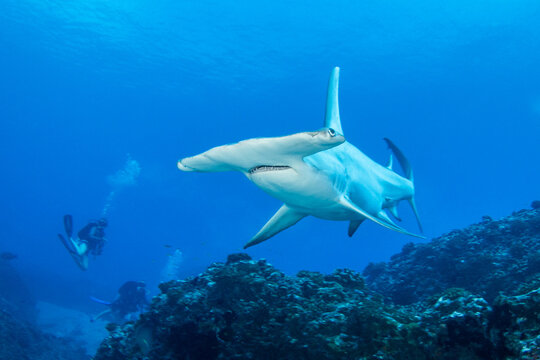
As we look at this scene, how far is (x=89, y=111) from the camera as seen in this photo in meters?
77.6

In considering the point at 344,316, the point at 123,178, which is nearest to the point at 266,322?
the point at 344,316

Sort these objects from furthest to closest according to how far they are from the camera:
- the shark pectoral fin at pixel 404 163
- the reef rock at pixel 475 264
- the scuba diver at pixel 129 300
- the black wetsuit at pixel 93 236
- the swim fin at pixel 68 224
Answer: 1. the black wetsuit at pixel 93 236
2. the scuba diver at pixel 129 300
3. the swim fin at pixel 68 224
4. the shark pectoral fin at pixel 404 163
5. the reef rock at pixel 475 264

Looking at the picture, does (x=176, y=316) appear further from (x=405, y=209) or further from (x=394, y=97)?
(x=405, y=209)

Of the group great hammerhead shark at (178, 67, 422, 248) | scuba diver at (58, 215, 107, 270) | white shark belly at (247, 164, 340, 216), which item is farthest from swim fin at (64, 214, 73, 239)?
white shark belly at (247, 164, 340, 216)

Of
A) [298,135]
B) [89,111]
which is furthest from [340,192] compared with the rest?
[89,111]

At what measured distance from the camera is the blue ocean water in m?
35.7

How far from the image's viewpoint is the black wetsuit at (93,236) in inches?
662

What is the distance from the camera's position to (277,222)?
214 inches

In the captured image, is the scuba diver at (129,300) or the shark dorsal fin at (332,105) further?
the scuba diver at (129,300)

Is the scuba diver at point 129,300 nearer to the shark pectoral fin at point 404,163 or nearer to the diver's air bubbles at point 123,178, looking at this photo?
the shark pectoral fin at point 404,163

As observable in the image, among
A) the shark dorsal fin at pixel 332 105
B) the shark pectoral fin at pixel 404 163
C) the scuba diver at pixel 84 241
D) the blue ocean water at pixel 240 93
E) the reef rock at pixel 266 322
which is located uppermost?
the blue ocean water at pixel 240 93

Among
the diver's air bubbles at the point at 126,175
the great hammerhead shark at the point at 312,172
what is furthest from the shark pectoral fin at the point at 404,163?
the diver's air bubbles at the point at 126,175

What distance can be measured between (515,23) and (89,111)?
278 ft

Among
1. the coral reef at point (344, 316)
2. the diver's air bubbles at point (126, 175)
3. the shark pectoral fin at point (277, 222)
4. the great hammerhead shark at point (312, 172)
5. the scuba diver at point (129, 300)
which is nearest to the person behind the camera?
the coral reef at point (344, 316)
